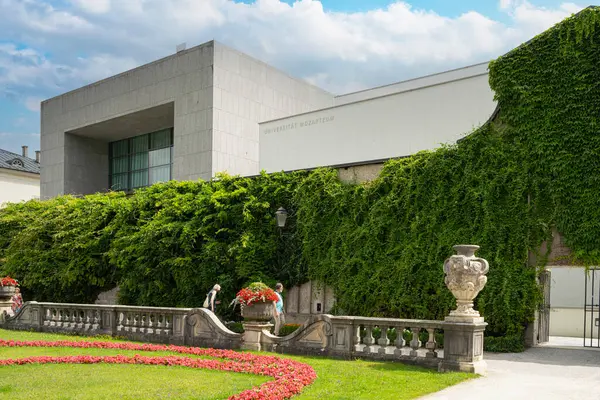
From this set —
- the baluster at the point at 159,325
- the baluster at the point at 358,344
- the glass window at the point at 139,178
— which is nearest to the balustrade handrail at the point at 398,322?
the baluster at the point at 358,344

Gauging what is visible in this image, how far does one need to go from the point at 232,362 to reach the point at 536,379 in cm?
580

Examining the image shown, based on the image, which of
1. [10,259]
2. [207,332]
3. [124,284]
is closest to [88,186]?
[10,259]

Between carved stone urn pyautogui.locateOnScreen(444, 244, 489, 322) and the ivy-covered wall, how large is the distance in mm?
4483

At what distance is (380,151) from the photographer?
93.2 feet

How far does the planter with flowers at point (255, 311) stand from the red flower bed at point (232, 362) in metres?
1.15

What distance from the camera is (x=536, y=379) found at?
1118 centimetres

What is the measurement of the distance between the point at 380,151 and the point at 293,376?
19022mm

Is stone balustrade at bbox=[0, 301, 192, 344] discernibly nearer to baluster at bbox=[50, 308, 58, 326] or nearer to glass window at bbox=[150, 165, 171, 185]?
baluster at bbox=[50, 308, 58, 326]

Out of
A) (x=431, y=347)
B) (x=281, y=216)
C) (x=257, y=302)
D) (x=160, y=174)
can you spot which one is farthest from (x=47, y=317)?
(x=160, y=174)

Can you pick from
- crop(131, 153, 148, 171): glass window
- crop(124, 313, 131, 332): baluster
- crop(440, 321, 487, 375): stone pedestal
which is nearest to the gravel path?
crop(440, 321, 487, 375): stone pedestal

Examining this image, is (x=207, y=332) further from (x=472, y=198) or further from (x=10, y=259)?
(x=10, y=259)

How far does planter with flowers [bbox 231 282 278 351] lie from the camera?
1502 cm

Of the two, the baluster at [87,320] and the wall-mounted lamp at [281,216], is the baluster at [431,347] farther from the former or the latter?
the baluster at [87,320]

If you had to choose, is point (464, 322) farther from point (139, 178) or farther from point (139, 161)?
point (139, 161)
